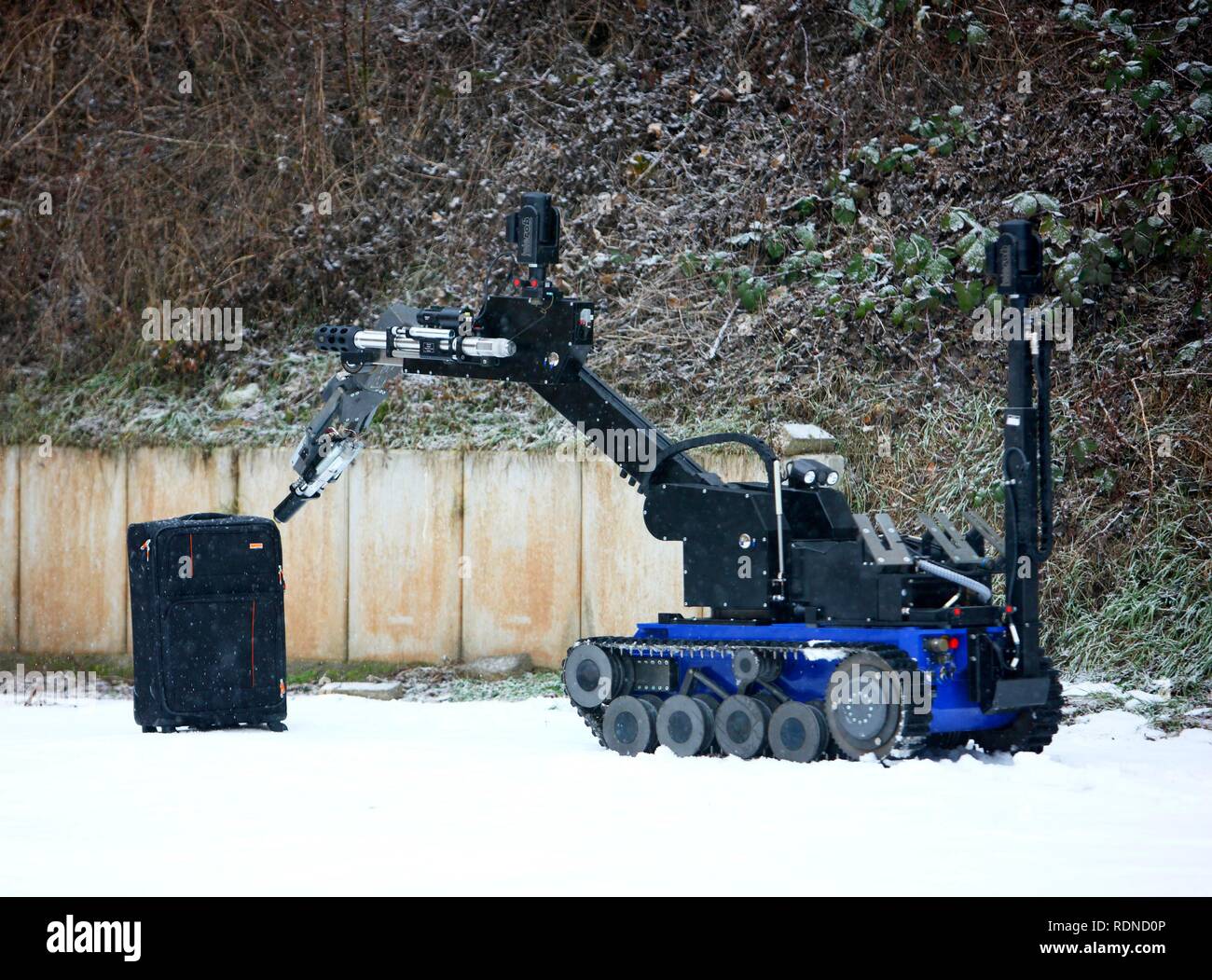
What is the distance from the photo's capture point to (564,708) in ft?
34.4

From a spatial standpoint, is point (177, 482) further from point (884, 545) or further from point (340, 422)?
point (884, 545)

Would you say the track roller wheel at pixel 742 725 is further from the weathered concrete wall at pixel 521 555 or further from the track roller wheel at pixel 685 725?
the weathered concrete wall at pixel 521 555

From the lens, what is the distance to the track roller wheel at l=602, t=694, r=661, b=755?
8.45m

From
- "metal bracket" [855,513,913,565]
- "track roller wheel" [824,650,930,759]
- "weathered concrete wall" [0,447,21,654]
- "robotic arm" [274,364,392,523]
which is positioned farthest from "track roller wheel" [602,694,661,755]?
"weathered concrete wall" [0,447,21,654]

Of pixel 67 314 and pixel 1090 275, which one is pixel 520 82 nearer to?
pixel 67 314

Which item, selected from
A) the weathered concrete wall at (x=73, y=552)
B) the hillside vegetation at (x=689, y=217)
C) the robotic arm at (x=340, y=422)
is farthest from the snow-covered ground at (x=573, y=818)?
the weathered concrete wall at (x=73, y=552)

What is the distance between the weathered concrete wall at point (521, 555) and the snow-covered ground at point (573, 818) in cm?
210

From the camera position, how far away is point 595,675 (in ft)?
28.4

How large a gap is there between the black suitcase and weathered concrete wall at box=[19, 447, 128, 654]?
306 cm

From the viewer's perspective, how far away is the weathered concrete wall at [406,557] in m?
11.8

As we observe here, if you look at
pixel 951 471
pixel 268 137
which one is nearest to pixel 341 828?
pixel 951 471

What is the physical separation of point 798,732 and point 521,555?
4011 millimetres

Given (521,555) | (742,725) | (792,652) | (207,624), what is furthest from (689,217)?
(742,725)

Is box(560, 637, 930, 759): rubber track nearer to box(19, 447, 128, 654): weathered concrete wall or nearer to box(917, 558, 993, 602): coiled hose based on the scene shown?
box(917, 558, 993, 602): coiled hose
